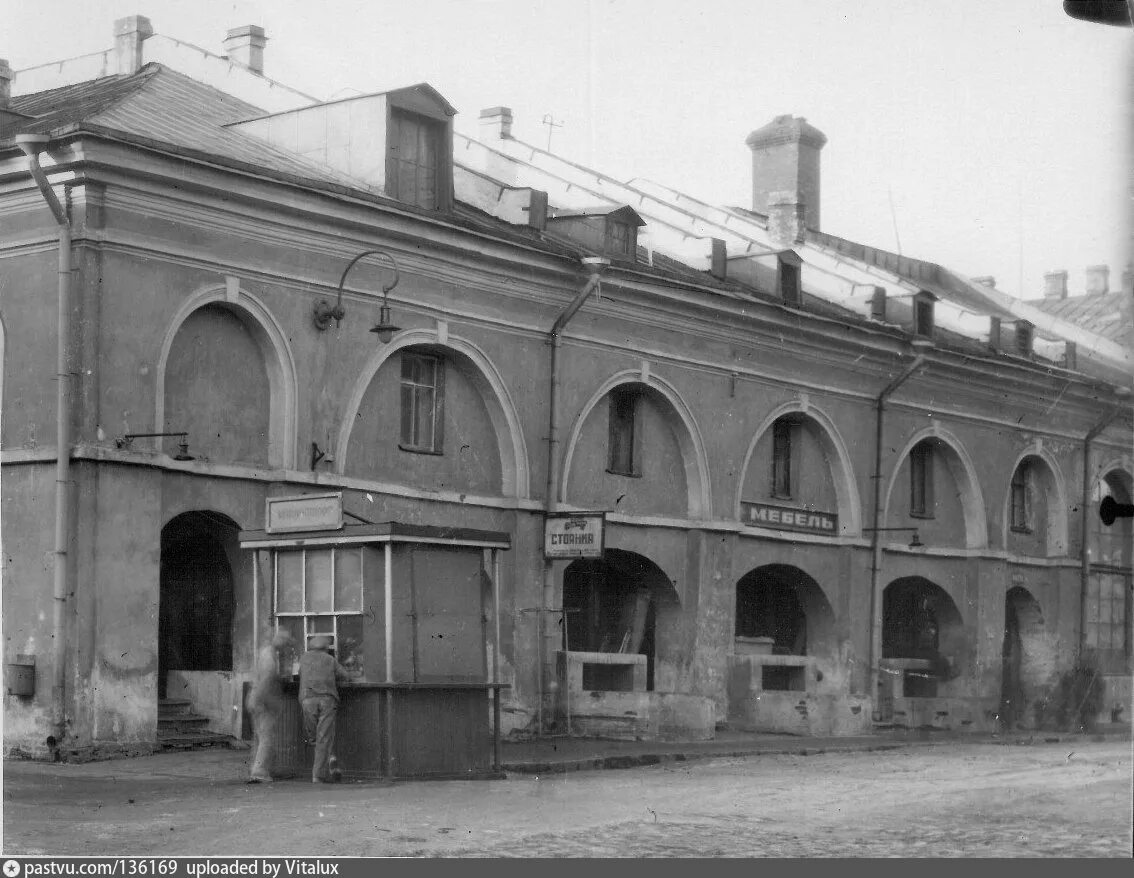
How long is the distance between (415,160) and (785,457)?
28.7 ft

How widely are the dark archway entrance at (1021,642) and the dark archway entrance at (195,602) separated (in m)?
16.1

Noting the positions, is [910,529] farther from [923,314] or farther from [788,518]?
[923,314]

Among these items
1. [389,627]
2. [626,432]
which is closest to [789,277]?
[626,432]

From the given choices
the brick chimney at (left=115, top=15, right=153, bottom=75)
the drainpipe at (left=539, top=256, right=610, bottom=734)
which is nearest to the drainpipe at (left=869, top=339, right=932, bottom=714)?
the drainpipe at (left=539, top=256, right=610, bottom=734)

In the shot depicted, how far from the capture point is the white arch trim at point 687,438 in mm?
26797

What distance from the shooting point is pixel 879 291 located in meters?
32.6

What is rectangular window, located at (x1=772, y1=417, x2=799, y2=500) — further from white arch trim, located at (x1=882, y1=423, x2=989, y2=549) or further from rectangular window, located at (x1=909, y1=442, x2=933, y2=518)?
rectangular window, located at (x1=909, y1=442, x2=933, y2=518)

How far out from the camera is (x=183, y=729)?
21016mm

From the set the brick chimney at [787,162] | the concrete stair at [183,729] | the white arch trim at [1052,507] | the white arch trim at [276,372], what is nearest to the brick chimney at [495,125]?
the brick chimney at [787,162]

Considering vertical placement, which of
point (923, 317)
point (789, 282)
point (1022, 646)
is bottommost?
point (1022, 646)

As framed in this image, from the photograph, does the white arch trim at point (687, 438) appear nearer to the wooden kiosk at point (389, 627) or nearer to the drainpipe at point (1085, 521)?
the drainpipe at point (1085, 521)
